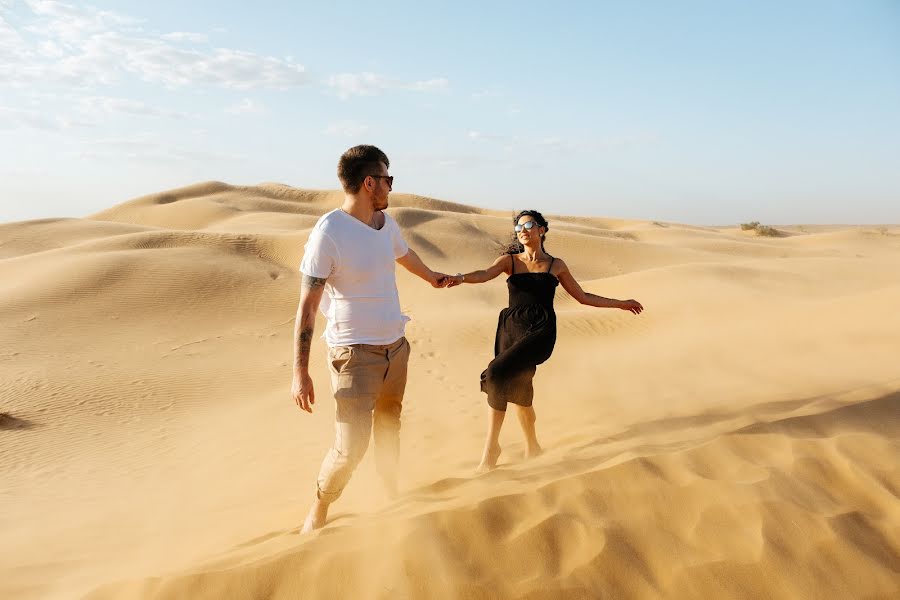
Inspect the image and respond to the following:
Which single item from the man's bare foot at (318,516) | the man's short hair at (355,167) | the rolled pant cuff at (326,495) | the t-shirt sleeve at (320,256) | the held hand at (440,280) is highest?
the man's short hair at (355,167)

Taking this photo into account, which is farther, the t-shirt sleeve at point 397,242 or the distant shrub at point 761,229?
the distant shrub at point 761,229

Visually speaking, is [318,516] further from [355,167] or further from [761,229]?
[761,229]

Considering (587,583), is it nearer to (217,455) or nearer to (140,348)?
(217,455)

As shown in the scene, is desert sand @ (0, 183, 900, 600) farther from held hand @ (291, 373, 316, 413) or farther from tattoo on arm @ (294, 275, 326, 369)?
tattoo on arm @ (294, 275, 326, 369)

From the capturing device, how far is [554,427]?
594cm

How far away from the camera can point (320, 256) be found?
128 inches

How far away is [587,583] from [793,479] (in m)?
1.50

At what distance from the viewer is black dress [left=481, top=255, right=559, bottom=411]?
4.56 meters

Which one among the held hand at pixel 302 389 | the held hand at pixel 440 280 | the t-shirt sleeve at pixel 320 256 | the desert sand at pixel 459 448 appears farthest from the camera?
the held hand at pixel 440 280

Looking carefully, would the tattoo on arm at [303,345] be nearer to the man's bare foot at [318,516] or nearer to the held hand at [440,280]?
the man's bare foot at [318,516]

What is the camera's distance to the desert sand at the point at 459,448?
2688 mm

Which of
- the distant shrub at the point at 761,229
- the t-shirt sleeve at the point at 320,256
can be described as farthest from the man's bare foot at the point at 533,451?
the distant shrub at the point at 761,229

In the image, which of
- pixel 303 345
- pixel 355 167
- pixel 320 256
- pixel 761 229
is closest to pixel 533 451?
pixel 303 345

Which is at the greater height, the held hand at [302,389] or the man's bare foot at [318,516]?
the held hand at [302,389]
